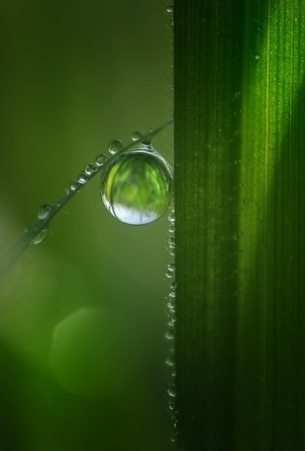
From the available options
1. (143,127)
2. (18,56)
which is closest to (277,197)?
(143,127)

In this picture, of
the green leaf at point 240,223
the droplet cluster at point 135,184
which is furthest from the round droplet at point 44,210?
the green leaf at point 240,223

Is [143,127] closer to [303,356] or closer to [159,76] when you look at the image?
[159,76]

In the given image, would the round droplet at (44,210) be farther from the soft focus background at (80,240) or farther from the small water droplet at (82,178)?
the soft focus background at (80,240)

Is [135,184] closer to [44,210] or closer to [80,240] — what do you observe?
[44,210]

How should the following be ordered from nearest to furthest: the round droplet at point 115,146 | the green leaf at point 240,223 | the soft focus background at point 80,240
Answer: the green leaf at point 240,223, the round droplet at point 115,146, the soft focus background at point 80,240

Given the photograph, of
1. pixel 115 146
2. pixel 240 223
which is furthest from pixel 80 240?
pixel 240 223
